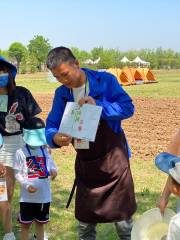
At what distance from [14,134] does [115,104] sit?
1536 mm

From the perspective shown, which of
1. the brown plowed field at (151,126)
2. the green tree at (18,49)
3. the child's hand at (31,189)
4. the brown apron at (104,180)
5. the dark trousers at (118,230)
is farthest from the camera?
the green tree at (18,49)

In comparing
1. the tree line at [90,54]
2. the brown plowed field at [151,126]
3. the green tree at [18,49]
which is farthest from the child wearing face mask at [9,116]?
the green tree at [18,49]

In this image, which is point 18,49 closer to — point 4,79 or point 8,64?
point 8,64

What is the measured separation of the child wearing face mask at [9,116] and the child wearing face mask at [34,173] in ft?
0.89

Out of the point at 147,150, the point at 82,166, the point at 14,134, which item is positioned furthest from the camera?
the point at 147,150

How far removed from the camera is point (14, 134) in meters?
4.63

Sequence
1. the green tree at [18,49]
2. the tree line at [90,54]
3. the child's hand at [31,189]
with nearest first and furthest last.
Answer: the child's hand at [31,189]
the tree line at [90,54]
the green tree at [18,49]

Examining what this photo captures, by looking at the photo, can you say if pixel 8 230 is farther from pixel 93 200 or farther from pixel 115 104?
pixel 115 104

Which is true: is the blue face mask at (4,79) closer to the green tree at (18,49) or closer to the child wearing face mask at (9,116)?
the child wearing face mask at (9,116)

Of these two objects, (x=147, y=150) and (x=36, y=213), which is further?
(x=147, y=150)

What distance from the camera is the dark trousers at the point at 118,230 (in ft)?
12.3

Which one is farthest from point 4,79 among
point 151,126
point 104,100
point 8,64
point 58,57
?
point 151,126

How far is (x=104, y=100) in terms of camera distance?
3523 millimetres

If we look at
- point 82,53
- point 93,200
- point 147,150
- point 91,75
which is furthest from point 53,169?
point 82,53
